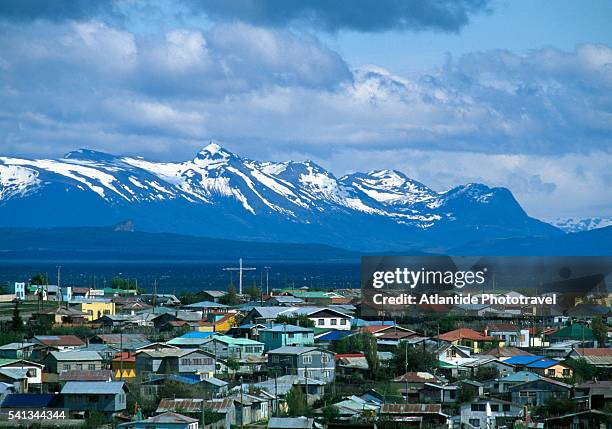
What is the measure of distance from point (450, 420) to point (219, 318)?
21938mm

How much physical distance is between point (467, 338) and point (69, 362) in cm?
1137

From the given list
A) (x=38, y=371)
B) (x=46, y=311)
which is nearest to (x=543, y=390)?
(x=38, y=371)

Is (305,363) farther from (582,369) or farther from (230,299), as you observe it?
(230,299)

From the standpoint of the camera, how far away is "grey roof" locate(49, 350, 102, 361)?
30.8m

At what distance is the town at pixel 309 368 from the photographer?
23.6m

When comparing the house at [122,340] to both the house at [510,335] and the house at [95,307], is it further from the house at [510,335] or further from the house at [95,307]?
the house at [95,307]

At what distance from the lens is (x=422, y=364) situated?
103 feet

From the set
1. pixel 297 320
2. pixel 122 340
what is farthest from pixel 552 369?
pixel 297 320

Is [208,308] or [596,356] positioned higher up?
[208,308]

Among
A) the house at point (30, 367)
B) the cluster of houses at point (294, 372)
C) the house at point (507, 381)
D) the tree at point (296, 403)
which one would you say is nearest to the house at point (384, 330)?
the cluster of houses at point (294, 372)

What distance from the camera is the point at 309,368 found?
3119cm

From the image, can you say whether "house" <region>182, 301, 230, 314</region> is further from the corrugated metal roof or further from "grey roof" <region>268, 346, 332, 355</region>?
the corrugated metal roof

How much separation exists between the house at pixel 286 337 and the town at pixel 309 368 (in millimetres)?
50

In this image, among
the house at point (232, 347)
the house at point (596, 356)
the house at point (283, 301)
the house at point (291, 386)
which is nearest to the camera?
the house at point (291, 386)
